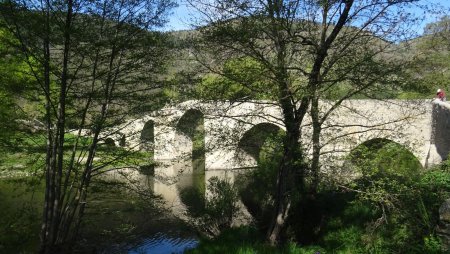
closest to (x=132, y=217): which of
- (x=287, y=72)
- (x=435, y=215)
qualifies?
(x=287, y=72)

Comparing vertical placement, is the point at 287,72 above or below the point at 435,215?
above

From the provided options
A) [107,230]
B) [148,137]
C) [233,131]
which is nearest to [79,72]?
[148,137]

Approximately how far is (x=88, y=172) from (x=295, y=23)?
386 cm

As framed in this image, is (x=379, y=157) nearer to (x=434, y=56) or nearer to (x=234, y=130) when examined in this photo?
(x=434, y=56)

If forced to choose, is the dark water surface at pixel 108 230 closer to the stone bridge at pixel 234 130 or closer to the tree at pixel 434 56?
the stone bridge at pixel 234 130

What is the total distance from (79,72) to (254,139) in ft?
10.1

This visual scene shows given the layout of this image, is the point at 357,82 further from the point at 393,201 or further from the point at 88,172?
the point at 88,172

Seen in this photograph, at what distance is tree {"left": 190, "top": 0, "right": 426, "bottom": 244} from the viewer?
574 centimetres

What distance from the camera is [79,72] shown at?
6484 mm

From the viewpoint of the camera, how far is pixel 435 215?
19.3ft

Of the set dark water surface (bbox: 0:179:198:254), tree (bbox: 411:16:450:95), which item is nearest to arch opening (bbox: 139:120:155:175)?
dark water surface (bbox: 0:179:198:254)

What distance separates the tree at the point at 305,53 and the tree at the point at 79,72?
108 cm

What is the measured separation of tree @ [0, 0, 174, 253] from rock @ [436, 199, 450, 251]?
180 inches

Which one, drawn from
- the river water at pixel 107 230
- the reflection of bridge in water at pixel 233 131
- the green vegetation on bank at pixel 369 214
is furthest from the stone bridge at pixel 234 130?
the river water at pixel 107 230
